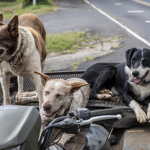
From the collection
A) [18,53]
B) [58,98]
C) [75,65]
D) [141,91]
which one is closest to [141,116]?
[141,91]

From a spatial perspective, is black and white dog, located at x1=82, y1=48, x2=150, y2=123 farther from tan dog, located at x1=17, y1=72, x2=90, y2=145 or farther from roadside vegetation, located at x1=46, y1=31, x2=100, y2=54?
roadside vegetation, located at x1=46, y1=31, x2=100, y2=54

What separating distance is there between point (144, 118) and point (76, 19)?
41.6 feet

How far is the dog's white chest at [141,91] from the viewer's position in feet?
13.0

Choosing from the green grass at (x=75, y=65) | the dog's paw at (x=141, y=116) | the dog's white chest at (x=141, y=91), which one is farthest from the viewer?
the green grass at (x=75, y=65)

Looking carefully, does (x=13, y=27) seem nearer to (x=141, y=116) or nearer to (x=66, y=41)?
(x=141, y=116)

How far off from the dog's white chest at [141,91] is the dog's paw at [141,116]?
45 centimetres

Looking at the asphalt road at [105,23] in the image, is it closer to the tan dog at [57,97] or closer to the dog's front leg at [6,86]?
the dog's front leg at [6,86]

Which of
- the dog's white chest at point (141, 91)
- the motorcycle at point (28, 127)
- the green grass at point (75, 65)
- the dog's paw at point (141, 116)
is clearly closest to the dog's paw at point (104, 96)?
the dog's white chest at point (141, 91)

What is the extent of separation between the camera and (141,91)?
401 centimetres

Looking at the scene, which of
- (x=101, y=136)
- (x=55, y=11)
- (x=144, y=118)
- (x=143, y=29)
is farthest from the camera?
(x=55, y=11)

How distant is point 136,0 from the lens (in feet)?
78.2

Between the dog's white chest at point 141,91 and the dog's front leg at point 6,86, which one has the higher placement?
the dog's white chest at point 141,91

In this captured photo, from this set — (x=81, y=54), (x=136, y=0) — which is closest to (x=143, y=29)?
(x=81, y=54)

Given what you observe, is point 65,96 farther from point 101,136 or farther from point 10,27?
point 10,27
